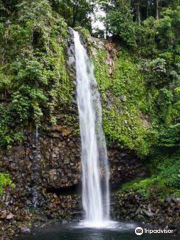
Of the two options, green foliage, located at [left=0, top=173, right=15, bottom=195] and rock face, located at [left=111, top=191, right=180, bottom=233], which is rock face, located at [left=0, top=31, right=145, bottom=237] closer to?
green foliage, located at [left=0, top=173, right=15, bottom=195]

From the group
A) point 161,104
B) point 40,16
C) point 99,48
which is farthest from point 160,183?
point 40,16

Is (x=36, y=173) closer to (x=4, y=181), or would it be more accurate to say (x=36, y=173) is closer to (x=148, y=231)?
(x=4, y=181)

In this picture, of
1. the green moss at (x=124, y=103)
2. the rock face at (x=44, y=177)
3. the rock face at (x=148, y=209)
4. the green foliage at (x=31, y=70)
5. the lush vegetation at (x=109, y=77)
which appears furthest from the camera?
the green moss at (x=124, y=103)

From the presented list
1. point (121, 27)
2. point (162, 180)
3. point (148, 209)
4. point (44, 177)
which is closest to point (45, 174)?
point (44, 177)

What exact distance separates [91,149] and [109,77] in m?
4.29

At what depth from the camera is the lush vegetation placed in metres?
11.7

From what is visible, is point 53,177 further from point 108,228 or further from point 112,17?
point 112,17

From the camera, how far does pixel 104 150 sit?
45.2 feet

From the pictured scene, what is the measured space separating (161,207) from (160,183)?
3.83ft

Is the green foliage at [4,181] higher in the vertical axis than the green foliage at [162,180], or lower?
higher

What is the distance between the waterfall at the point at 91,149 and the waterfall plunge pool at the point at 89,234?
1.24m

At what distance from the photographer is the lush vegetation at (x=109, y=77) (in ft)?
38.4

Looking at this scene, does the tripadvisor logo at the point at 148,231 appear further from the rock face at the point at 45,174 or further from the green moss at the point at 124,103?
the green moss at the point at 124,103

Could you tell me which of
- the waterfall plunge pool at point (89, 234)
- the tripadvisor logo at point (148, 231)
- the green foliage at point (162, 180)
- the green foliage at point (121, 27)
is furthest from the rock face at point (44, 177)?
the green foliage at point (121, 27)
